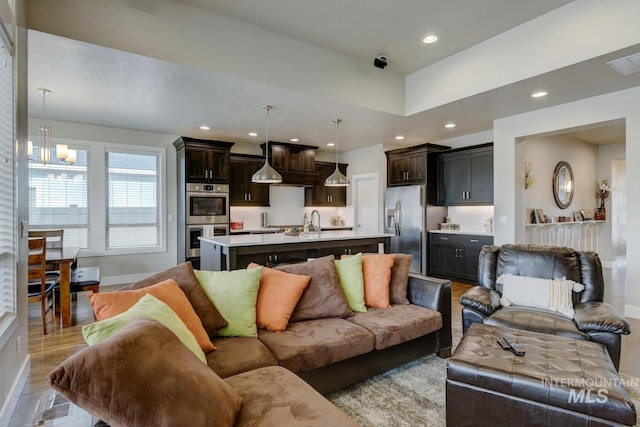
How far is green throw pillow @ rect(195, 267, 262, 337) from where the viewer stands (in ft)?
6.89

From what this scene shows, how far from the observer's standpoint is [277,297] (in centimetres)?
230

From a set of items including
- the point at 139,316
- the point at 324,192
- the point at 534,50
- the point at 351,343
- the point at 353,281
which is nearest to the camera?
the point at 139,316

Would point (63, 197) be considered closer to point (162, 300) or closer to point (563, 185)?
point (162, 300)

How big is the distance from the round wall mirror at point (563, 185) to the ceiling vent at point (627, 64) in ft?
10.5

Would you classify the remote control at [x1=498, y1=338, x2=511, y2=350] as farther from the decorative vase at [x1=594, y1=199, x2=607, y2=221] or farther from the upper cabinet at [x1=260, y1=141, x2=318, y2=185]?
the decorative vase at [x1=594, y1=199, x2=607, y2=221]

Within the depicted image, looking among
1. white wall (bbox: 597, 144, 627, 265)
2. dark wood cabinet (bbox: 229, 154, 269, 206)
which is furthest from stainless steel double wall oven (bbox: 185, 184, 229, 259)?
white wall (bbox: 597, 144, 627, 265)

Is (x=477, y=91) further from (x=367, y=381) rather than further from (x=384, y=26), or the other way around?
(x=367, y=381)

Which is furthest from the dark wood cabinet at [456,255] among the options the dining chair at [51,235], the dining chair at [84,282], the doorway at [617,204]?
the dining chair at [51,235]

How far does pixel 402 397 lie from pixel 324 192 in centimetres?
573

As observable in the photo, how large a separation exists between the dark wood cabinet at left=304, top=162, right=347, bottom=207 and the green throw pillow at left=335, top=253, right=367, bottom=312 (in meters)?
4.68

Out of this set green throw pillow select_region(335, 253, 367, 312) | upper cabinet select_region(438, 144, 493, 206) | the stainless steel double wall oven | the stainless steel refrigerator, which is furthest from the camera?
the stainless steel refrigerator

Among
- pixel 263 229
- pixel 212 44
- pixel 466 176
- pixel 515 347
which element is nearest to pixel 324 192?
pixel 263 229

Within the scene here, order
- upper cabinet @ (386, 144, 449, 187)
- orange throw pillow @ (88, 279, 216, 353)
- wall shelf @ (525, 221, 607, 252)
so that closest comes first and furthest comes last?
orange throw pillow @ (88, 279, 216, 353)
wall shelf @ (525, 221, 607, 252)
upper cabinet @ (386, 144, 449, 187)

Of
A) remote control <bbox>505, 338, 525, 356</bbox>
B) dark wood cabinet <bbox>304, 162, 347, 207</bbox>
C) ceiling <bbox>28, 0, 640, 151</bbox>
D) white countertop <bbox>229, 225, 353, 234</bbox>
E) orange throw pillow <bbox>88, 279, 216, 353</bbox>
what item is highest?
ceiling <bbox>28, 0, 640, 151</bbox>
